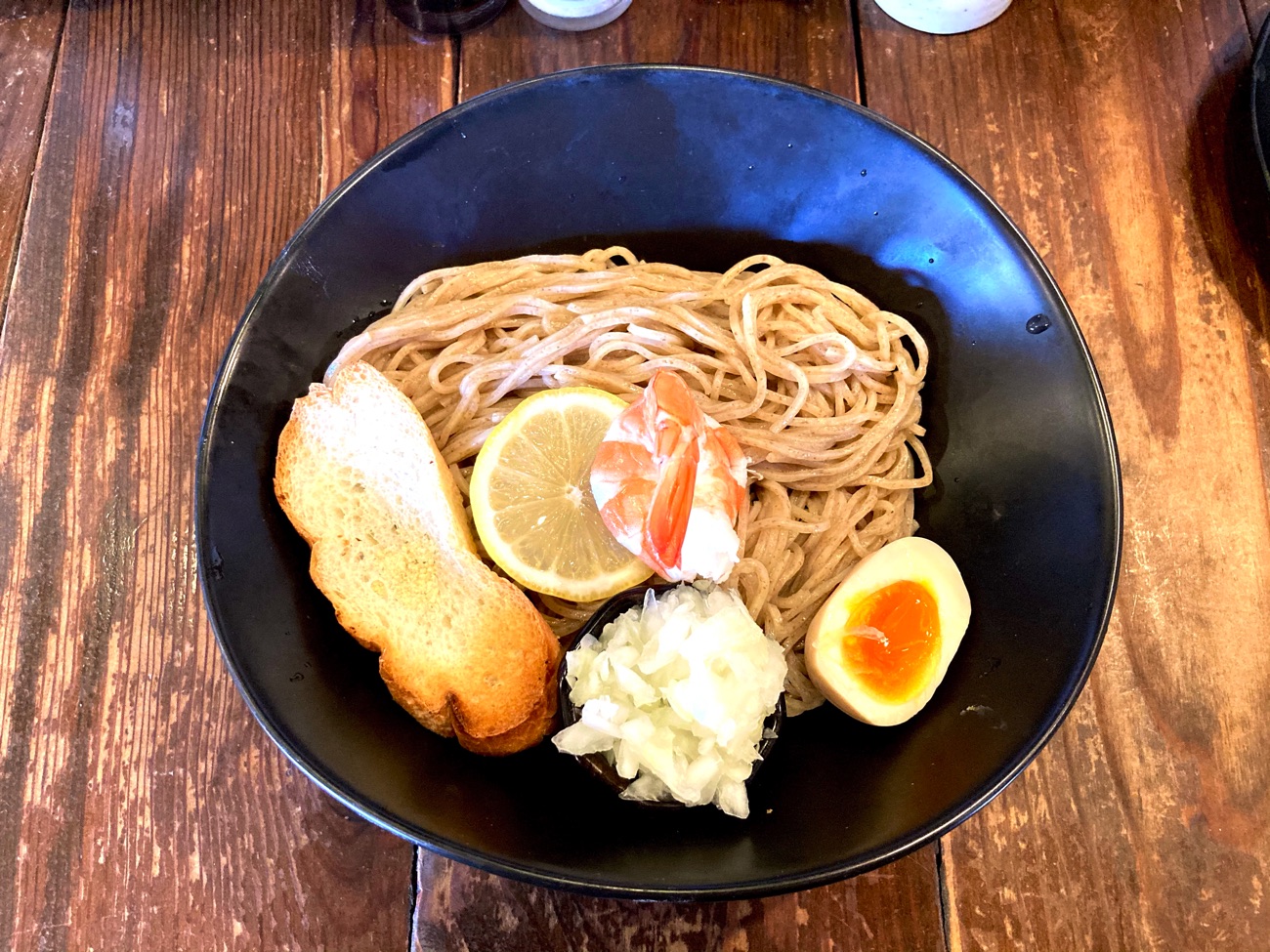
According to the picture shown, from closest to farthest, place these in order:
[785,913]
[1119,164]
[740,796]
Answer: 1. [740,796]
2. [785,913]
3. [1119,164]

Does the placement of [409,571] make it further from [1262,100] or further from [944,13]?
[1262,100]

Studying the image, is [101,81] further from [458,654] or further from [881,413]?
[881,413]

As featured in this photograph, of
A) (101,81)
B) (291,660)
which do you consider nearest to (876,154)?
(291,660)

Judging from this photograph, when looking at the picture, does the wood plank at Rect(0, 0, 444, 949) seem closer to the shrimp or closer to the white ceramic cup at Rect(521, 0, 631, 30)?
the white ceramic cup at Rect(521, 0, 631, 30)

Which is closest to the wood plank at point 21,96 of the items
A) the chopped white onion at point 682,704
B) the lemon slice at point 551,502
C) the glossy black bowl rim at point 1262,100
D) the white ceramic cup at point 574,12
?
the white ceramic cup at point 574,12

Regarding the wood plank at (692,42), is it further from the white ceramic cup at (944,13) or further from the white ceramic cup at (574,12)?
the white ceramic cup at (944,13)

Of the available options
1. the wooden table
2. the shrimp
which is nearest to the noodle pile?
the shrimp
